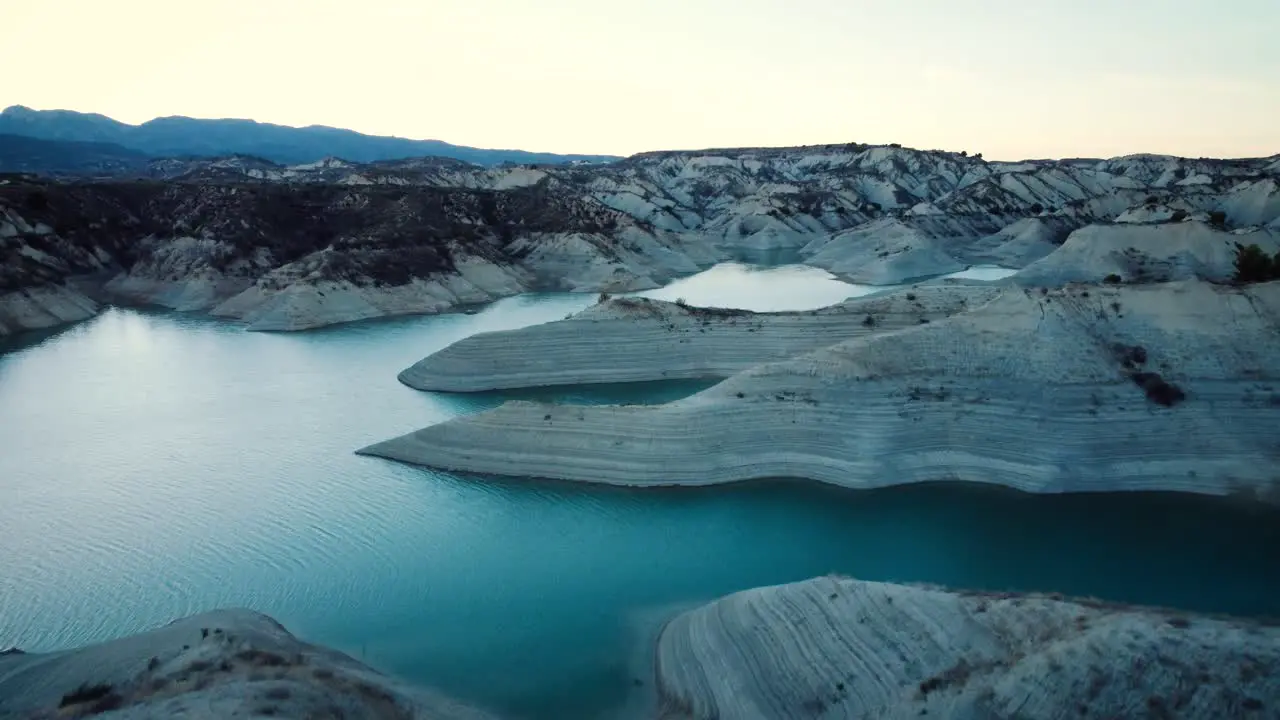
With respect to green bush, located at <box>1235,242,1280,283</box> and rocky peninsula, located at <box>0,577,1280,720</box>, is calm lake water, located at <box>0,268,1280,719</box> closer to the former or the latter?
rocky peninsula, located at <box>0,577,1280,720</box>

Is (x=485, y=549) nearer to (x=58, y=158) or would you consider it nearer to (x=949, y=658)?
(x=949, y=658)

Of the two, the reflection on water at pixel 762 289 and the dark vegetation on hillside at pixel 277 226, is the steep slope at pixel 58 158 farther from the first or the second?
the reflection on water at pixel 762 289

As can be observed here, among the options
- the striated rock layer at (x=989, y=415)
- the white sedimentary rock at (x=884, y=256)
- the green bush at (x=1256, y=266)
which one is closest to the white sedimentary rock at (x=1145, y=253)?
the green bush at (x=1256, y=266)

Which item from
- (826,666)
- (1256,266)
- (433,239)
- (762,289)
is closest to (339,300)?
(433,239)

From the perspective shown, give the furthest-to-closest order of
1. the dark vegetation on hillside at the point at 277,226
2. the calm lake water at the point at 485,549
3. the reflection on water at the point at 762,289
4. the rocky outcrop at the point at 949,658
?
the dark vegetation on hillside at the point at 277,226 < the reflection on water at the point at 762,289 < the calm lake water at the point at 485,549 < the rocky outcrop at the point at 949,658

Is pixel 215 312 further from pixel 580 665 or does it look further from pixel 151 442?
pixel 580 665
